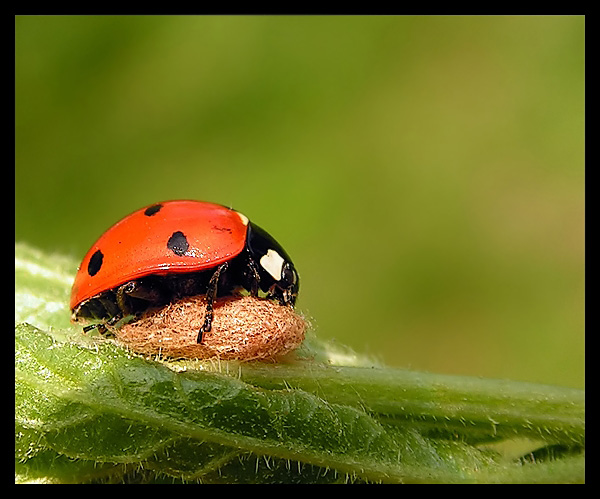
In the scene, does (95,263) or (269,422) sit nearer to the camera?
(269,422)

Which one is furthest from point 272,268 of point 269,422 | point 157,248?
point 269,422

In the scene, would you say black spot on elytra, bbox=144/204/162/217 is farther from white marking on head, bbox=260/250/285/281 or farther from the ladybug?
white marking on head, bbox=260/250/285/281

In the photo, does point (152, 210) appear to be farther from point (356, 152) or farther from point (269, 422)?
point (356, 152)

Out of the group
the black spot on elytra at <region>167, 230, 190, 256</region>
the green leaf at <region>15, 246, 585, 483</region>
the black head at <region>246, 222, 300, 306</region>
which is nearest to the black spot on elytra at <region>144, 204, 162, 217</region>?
the black spot on elytra at <region>167, 230, 190, 256</region>

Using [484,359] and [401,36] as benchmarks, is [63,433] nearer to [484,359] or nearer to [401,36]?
[484,359]

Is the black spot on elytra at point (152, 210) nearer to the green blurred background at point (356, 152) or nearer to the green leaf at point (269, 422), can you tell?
the green leaf at point (269, 422)

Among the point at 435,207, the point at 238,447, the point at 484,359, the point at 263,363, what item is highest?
the point at 435,207
